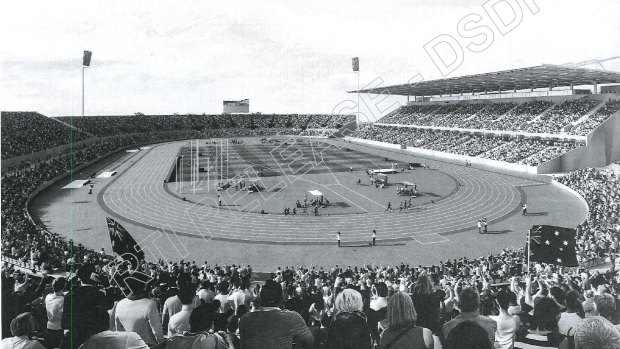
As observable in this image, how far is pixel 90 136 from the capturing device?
8444 centimetres

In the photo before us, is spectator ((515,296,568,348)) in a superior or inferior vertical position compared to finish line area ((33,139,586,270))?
superior

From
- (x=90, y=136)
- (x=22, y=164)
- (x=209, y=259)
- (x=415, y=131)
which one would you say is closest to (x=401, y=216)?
(x=209, y=259)

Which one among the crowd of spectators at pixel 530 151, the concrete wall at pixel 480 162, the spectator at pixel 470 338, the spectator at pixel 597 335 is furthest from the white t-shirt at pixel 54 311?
the crowd of spectators at pixel 530 151

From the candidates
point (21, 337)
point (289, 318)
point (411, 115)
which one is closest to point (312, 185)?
point (289, 318)

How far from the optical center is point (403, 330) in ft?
14.5

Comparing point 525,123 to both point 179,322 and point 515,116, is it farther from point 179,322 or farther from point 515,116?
point 179,322

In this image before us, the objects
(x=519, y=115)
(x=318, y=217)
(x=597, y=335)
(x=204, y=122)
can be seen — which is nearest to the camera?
(x=597, y=335)

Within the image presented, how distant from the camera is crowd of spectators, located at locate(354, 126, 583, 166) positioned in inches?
2080

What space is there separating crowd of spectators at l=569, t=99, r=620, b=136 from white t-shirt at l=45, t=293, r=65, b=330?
5631cm

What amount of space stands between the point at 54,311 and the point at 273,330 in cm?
426

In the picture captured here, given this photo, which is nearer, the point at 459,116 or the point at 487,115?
the point at 487,115

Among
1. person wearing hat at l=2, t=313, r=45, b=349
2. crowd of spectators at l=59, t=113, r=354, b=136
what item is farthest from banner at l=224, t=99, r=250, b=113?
person wearing hat at l=2, t=313, r=45, b=349

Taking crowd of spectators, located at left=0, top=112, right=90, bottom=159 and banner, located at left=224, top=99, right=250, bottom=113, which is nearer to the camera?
crowd of spectators, located at left=0, top=112, right=90, bottom=159

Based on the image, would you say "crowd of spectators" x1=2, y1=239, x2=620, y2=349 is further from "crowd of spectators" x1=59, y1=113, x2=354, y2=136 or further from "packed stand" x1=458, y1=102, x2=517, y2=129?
"crowd of spectators" x1=59, y1=113, x2=354, y2=136
